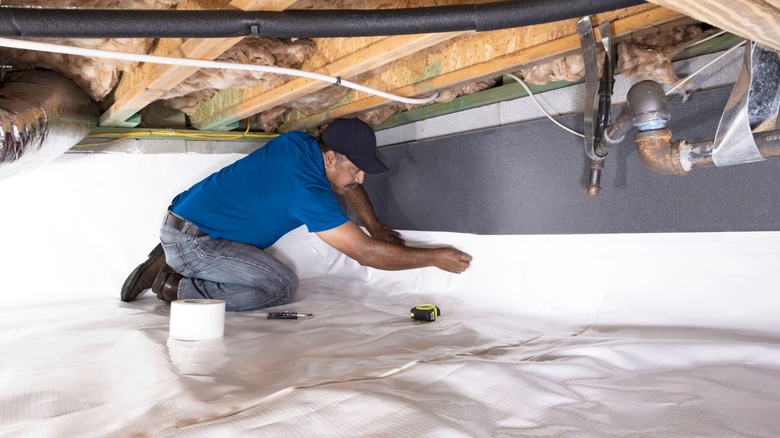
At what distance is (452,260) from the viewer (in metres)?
2.18

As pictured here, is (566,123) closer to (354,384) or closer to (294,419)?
(354,384)

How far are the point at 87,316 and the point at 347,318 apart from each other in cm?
101

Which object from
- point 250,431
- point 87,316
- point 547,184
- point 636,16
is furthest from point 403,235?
point 250,431

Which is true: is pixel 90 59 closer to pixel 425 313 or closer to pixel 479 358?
pixel 425 313

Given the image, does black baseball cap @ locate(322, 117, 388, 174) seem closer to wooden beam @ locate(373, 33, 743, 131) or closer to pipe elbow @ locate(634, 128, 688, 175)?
Result: wooden beam @ locate(373, 33, 743, 131)

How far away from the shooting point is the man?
7.05 ft

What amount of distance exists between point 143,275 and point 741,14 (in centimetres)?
254

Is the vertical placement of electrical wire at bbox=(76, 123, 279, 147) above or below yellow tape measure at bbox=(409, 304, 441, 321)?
above

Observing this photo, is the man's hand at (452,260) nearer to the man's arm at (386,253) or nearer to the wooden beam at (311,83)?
the man's arm at (386,253)

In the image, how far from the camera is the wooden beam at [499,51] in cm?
136

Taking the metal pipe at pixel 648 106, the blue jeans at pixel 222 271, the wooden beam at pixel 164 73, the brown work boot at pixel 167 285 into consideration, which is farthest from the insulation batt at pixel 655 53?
the brown work boot at pixel 167 285

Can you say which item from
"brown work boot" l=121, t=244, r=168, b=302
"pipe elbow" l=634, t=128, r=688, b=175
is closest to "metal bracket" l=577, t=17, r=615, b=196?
"pipe elbow" l=634, t=128, r=688, b=175

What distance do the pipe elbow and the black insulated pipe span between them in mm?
297

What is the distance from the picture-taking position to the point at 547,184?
75.6 inches
